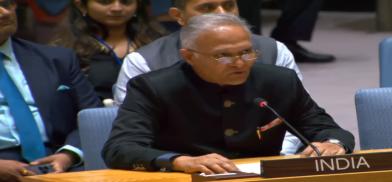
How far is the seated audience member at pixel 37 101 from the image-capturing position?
16.9 ft

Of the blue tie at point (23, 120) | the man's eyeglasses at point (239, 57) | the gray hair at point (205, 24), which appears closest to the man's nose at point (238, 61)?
the man's eyeglasses at point (239, 57)

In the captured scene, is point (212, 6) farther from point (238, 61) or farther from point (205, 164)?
point (205, 164)

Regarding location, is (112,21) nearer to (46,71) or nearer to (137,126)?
(46,71)

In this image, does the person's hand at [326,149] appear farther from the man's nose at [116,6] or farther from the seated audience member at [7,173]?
the man's nose at [116,6]

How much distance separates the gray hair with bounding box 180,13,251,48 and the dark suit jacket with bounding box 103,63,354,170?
0.14 metres

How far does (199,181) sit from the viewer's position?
3873 mm

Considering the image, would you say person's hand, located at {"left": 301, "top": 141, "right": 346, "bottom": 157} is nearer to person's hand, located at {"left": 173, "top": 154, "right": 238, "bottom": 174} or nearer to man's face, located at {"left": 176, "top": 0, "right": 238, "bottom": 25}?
person's hand, located at {"left": 173, "top": 154, "right": 238, "bottom": 174}

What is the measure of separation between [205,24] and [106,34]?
1569 millimetres

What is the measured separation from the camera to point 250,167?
412cm

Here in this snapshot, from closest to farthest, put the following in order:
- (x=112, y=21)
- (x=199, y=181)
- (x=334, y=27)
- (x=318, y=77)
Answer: (x=199, y=181)
(x=112, y=21)
(x=318, y=77)
(x=334, y=27)

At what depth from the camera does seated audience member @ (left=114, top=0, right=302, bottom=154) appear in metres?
5.25

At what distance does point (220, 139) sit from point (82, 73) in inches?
41.9

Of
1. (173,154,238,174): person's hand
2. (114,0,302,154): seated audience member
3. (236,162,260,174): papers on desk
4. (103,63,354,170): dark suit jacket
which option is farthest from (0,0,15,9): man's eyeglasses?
(236,162,260,174): papers on desk

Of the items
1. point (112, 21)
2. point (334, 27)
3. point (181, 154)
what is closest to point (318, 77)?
point (334, 27)
